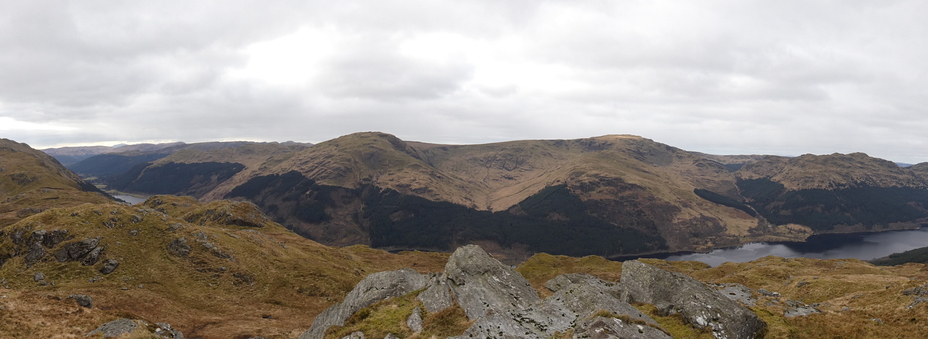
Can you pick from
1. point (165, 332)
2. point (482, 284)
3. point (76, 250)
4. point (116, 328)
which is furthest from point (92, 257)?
point (482, 284)

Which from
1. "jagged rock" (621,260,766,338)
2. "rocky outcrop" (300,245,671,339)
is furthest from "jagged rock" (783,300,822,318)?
"rocky outcrop" (300,245,671,339)

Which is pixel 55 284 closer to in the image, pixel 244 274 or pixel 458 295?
pixel 244 274

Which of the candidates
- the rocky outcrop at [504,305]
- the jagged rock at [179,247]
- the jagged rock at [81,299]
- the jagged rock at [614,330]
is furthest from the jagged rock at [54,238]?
the jagged rock at [614,330]

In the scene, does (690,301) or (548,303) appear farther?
(548,303)

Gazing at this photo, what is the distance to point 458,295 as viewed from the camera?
34.9 m

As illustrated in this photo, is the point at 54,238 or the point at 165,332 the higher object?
the point at 54,238

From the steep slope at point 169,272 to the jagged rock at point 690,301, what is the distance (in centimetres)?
4640

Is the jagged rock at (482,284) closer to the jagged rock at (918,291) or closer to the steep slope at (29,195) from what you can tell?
the jagged rock at (918,291)

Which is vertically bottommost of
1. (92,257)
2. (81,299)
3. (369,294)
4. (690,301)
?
(92,257)

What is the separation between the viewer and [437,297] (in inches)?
1340

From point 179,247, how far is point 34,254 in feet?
63.4

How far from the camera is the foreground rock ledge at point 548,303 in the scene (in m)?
26.3

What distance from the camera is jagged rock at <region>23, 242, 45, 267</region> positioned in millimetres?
59153

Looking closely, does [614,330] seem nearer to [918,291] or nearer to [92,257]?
[918,291]
